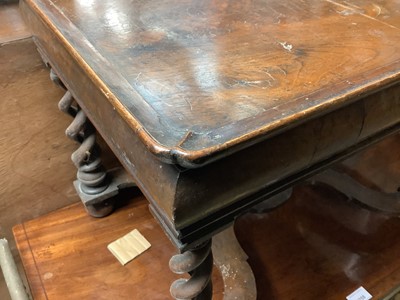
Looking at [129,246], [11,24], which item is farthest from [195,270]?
[11,24]

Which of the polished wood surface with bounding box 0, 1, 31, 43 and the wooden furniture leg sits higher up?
the polished wood surface with bounding box 0, 1, 31, 43

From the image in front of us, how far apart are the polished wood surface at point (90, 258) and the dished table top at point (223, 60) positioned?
537 mm

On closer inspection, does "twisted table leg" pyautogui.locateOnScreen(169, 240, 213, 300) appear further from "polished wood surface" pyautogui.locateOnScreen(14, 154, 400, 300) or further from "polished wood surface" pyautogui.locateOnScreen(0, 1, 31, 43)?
"polished wood surface" pyautogui.locateOnScreen(0, 1, 31, 43)

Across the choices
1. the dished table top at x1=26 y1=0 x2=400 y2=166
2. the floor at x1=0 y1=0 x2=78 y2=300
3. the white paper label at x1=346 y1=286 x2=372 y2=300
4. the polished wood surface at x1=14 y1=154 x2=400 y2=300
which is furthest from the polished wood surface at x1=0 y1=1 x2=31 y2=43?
the white paper label at x1=346 y1=286 x2=372 y2=300

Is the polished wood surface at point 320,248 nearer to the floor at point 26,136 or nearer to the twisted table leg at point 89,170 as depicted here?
the twisted table leg at point 89,170

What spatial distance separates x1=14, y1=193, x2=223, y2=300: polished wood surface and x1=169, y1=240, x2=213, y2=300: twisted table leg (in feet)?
0.87

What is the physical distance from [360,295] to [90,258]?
61cm

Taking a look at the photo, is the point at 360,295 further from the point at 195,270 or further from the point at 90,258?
the point at 90,258

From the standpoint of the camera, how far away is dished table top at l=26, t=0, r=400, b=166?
0.47m

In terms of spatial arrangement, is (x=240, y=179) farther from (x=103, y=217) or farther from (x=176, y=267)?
(x=103, y=217)

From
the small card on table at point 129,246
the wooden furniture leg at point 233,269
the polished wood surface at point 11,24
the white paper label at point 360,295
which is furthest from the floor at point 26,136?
the white paper label at point 360,295

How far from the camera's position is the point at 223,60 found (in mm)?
596

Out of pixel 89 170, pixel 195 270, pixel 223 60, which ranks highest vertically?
pixel 223 60

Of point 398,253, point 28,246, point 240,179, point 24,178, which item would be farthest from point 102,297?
point 398,253
